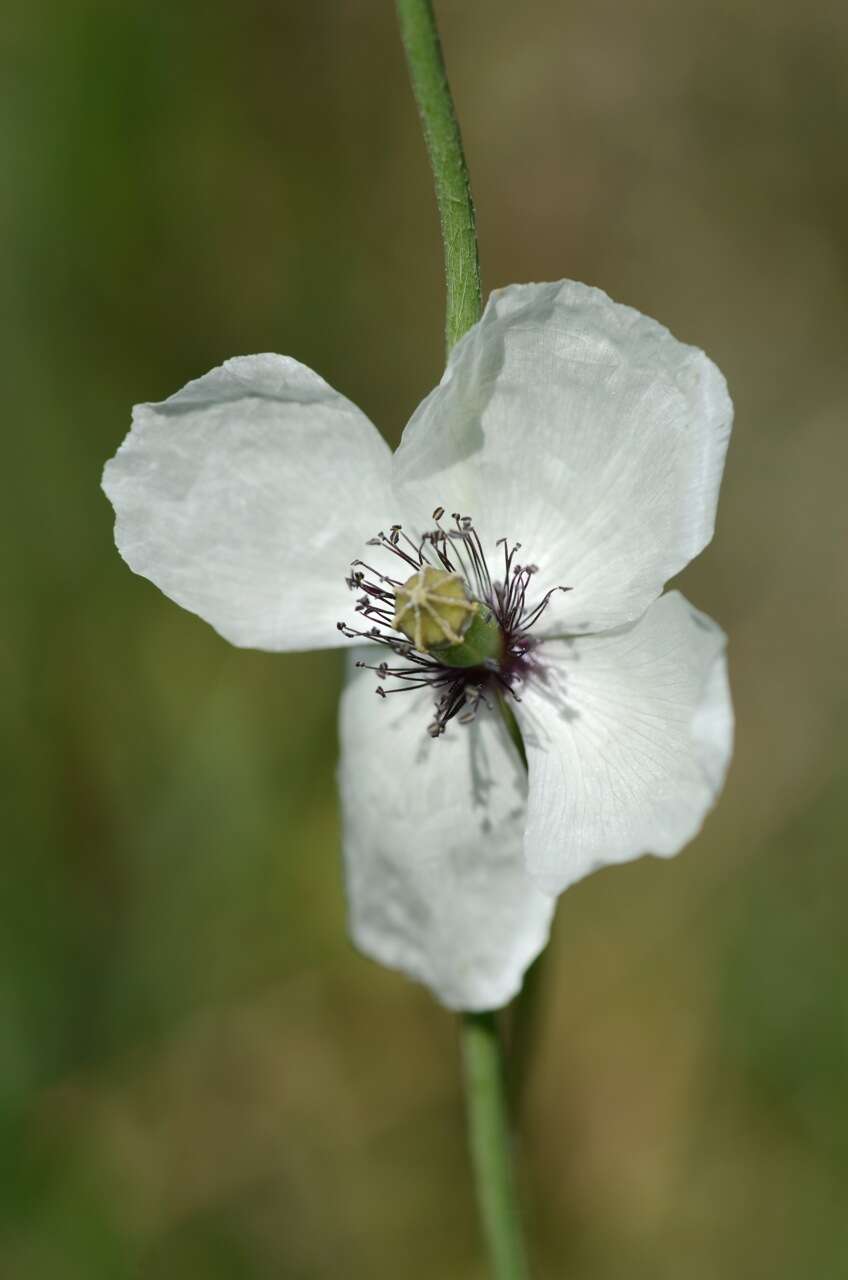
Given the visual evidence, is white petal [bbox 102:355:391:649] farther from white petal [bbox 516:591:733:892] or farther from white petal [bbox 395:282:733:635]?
white petal [bbox 516:591:733:892]

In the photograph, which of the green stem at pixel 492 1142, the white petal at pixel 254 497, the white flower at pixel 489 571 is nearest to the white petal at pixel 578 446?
the white flower at pixel 489 571

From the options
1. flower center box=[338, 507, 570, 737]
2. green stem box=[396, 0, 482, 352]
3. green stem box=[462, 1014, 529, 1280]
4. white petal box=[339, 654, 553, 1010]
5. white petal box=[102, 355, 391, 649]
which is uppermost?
green stem box=[396, 0, 482, 352]

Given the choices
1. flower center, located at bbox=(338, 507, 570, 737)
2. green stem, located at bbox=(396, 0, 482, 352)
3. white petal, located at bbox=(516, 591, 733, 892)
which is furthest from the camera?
flower center, located at bbox=(338, 507, 570, 737)

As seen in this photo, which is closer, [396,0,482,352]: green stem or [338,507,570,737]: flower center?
[396,0,482,352]: green stem

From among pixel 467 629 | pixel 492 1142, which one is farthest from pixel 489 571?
pixel 492 1142

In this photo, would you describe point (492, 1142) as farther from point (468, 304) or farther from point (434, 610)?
point (468, 304)

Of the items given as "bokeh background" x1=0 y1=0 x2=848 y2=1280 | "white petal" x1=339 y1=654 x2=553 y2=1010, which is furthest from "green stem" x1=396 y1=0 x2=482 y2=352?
"bokeh background" x1=0 y1=0 x2=848 y2=1280
